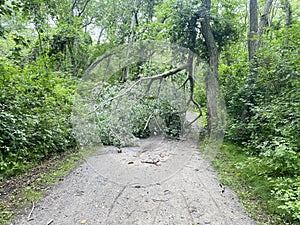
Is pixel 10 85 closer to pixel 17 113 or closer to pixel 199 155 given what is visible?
pixel 17 113

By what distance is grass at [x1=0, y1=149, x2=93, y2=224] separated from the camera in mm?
2363

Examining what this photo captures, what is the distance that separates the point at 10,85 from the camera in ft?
11.9

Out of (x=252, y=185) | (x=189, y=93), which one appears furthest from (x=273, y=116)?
(x=189, y=93)

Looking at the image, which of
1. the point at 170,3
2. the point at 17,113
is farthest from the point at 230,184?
the point at 170,3

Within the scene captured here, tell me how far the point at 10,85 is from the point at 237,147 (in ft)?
14.7

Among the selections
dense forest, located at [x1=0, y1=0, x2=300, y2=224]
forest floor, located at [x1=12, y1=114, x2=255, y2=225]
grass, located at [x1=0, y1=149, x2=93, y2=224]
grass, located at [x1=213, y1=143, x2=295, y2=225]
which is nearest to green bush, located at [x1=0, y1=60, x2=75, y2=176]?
dense forest, located at [x1=0, y1=0, x2=300, y2=224]

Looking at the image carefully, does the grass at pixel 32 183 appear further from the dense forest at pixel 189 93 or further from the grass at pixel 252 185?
the grass at pixel 252 185

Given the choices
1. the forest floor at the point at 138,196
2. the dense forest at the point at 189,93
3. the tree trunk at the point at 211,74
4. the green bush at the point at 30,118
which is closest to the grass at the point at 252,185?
the dense forest at the point at 189,93

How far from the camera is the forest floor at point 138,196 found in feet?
7.37

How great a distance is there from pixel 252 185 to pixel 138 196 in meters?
1.57

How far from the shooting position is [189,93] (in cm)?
549

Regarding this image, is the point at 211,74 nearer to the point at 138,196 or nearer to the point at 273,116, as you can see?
the point at 273,116

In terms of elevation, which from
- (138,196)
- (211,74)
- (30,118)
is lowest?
(138,196)

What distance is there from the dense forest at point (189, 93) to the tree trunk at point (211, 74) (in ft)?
0.09
